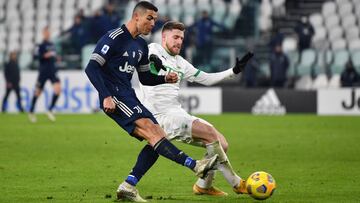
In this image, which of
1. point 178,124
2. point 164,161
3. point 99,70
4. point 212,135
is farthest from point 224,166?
point 164,161

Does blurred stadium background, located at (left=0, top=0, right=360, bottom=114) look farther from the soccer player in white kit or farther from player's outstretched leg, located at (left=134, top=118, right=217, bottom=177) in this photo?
player's outstretched leg, located at (left=134, top=118, right=217, bottom=177)

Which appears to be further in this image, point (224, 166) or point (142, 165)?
point (224, 166)

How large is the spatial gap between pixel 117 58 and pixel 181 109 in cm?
129

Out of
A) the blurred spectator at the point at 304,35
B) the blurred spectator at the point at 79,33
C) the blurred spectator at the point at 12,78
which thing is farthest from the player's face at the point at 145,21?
the blurred spectator at the point at 79,33

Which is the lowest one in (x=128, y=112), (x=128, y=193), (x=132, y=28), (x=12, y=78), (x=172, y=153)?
(x=12, y=78)

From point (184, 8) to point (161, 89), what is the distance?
23.9 m

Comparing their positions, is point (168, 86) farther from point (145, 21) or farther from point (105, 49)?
point (105, 49)

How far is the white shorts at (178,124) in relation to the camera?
9.69 metres

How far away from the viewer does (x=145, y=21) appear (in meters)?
9.06

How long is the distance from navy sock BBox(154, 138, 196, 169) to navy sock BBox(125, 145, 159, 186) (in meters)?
0.43

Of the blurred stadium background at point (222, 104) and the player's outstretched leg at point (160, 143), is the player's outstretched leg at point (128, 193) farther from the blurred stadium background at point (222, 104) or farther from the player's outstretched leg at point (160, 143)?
the player's outstretched leg at point (160, 143)

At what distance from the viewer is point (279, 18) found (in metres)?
33.0

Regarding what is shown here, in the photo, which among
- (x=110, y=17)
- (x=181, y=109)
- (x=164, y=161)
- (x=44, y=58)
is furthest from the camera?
(x=110, y=17)

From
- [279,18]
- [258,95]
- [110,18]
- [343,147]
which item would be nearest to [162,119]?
[343,147]
